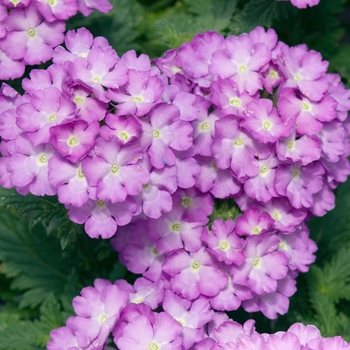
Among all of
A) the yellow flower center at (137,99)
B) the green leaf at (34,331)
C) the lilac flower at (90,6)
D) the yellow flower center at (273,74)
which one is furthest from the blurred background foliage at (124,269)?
the yellow flower center at (137,99)

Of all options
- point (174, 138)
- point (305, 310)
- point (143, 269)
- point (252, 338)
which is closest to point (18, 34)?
point (174, 138)

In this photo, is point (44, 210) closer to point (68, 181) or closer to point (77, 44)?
point (68, 181)

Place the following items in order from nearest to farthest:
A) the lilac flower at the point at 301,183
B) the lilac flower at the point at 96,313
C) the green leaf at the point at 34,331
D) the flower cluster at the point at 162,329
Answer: the flower cluster at the point at 162,329 < the lilac flower at the point at 96,313 < the lilac flower at the point at 301,183 < the green leaf at the point at 34,331

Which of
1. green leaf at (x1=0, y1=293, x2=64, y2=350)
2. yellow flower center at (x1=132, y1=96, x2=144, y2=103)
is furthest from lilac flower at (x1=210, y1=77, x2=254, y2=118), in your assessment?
green leaf at (x1=0, y1=293, x2=64, y2=350)

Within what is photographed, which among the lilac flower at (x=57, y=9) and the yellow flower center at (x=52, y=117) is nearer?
the yellow flower center at (x=52, y=117)

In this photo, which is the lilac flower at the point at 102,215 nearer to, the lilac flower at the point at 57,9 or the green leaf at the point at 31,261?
the lilac flower at the point at 57,9

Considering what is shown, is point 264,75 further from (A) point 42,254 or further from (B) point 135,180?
(A) point 42,254
